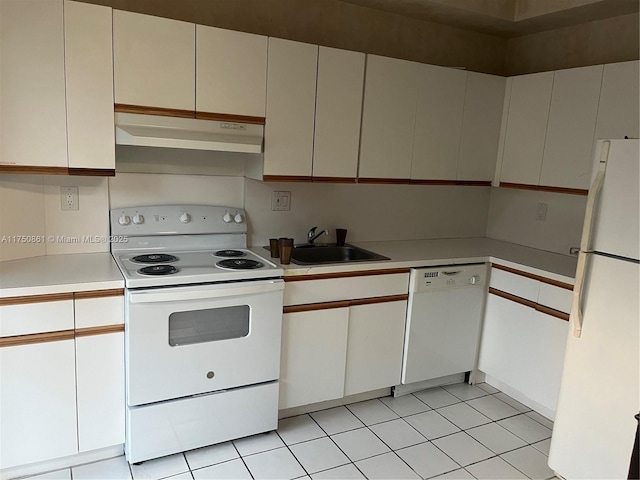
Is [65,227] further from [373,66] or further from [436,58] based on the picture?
[436,58]

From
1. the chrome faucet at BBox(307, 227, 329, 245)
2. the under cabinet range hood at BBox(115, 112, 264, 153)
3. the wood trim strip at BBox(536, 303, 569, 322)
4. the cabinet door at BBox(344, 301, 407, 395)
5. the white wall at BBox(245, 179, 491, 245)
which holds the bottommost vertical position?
the cabinet door at BBox(344, 301, 407, 395)

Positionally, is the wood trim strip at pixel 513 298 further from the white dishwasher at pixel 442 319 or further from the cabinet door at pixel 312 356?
the cabinet door at pixel 312 356

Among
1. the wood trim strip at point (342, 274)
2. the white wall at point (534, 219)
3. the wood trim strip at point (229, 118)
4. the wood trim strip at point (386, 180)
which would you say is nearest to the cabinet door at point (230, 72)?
the wood trim strip at point (229, 118)

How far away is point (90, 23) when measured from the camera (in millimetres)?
2105

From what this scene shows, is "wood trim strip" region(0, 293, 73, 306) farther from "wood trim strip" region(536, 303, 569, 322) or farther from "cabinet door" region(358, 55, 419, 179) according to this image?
"wood trim strip" region(536, 303, 569, 322)

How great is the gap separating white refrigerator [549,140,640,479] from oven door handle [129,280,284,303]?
137 cm

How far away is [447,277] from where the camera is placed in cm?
289

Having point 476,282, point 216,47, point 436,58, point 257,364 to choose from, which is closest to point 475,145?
point 436,58

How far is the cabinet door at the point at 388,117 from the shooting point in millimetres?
2809

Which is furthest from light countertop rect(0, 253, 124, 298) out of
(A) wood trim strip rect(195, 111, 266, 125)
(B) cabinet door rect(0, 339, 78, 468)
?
(A) wood trim strip rect(195, 111, 266, 125)

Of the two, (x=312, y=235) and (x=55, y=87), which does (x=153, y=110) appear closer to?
(x=55, y=87)

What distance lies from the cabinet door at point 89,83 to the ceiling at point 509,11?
1.56 m

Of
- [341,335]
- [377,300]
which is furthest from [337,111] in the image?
[341,335]

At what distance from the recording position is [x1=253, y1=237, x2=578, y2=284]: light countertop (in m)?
2.63
